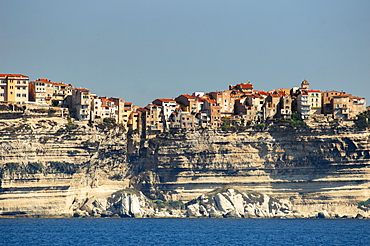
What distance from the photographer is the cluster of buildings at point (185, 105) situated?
110 meters

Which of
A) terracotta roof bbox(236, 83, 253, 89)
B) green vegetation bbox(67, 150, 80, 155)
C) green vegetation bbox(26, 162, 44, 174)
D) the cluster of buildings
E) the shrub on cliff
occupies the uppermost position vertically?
terracotta roof bbox(236, 83, 253, 89)

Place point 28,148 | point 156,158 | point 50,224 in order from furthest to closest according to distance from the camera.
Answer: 1. point 156,158
2. point 28,148
3. point 50,224

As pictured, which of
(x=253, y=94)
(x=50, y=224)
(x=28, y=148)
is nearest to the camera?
(x=50, y=224)

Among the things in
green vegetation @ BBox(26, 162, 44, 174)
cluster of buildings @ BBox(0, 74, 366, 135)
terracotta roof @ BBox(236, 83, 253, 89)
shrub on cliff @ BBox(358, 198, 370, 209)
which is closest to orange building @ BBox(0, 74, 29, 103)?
cluster of buildings @ BBox(0, 74, 366, 135)

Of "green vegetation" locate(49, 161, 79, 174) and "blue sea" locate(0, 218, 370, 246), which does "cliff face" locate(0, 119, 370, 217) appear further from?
"blue sea" locate(0, 218, 370, 246)

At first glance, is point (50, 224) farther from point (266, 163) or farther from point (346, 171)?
point (346, 171)

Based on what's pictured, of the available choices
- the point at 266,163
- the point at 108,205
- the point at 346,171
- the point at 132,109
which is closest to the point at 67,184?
the point at 108,205

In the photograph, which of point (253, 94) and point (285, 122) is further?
point (253, 94)

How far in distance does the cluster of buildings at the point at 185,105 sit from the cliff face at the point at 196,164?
233 cm

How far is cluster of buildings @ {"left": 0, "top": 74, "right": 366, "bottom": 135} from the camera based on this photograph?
110 meters

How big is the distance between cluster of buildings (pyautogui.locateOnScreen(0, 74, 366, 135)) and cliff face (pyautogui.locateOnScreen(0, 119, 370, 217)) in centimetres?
233

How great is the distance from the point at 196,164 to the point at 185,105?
951 centimetres

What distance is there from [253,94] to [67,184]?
28.0 m

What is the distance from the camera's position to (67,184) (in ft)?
349
